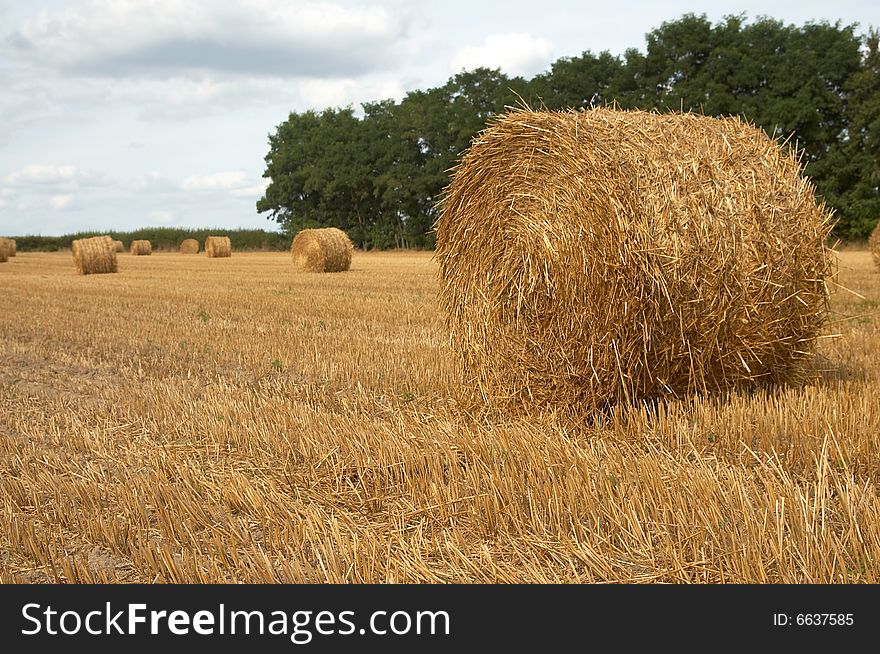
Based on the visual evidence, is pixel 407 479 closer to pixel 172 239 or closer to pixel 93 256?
pixel 93 256

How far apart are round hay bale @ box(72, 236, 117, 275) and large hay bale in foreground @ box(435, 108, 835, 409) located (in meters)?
20.5

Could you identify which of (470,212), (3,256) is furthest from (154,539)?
(3,256)

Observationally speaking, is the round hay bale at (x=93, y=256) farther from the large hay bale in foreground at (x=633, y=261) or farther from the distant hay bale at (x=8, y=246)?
the large hay bale in foreground at (x=633, y=261)

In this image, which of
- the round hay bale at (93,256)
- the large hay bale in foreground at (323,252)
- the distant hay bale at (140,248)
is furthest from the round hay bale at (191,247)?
the large hay bale in foreground at (323,252)

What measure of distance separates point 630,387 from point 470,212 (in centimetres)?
204

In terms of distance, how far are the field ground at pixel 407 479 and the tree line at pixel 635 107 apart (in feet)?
71.6

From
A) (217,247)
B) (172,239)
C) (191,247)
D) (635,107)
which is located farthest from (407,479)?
(172,239)

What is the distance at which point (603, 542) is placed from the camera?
11.6 feet

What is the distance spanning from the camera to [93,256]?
2442 cm

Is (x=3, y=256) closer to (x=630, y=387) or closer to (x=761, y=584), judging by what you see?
(x=630, y=387)

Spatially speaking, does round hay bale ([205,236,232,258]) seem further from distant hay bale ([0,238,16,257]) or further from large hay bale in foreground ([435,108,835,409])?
large hay bale in foreground ([435,108,835,409])

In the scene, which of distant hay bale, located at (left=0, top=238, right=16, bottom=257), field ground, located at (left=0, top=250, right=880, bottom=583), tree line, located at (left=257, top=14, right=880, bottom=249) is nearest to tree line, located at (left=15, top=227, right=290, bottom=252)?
tree line, located at (left=257, top=14, right=880, bottom=249)

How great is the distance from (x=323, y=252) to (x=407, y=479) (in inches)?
785

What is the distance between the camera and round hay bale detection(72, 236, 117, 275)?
79.8 ft
